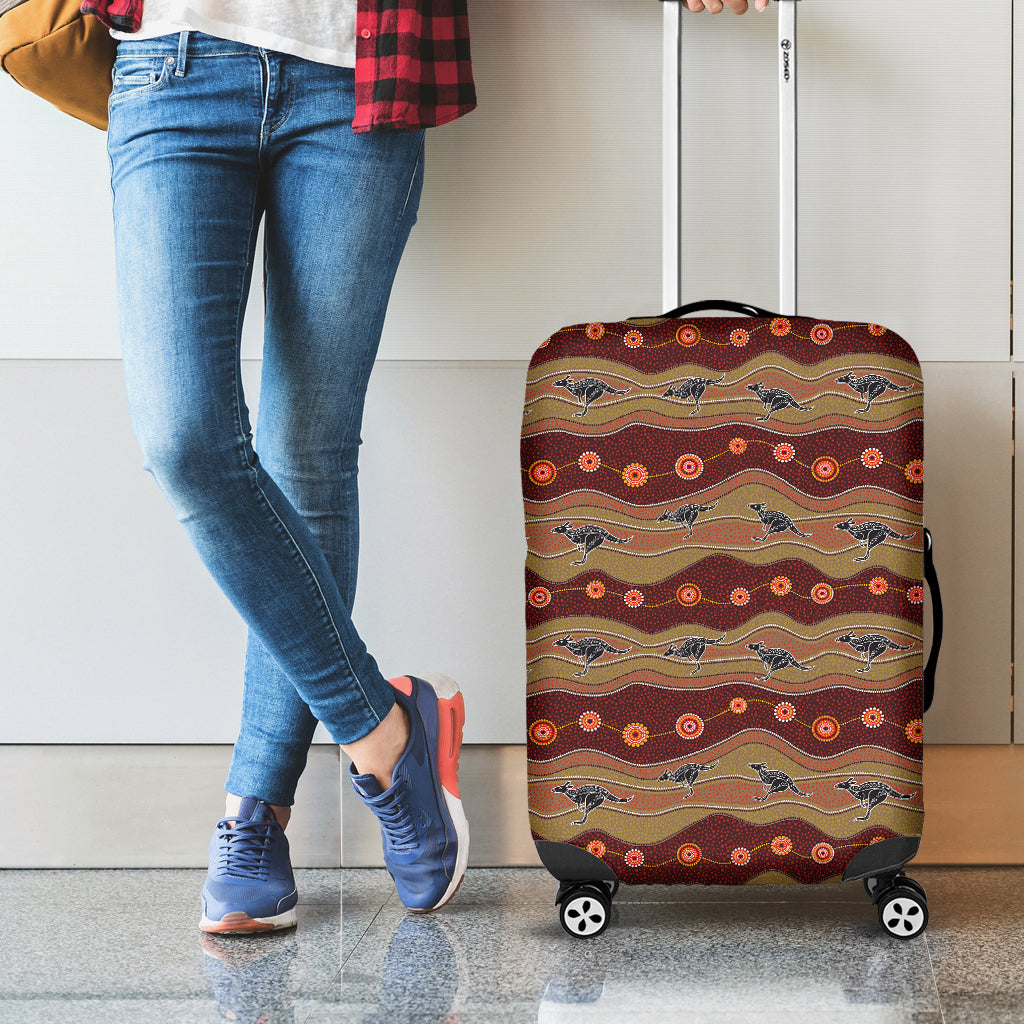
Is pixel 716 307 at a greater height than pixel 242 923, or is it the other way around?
pixel 716 307

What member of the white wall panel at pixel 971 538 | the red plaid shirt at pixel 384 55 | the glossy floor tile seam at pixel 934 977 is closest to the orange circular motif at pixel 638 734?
the glossy floor tile seam at pixel 934 977

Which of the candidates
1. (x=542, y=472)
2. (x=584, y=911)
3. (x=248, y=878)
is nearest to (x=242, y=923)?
(x=248, y=878)

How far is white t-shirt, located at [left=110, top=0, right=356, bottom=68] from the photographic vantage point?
0.98m

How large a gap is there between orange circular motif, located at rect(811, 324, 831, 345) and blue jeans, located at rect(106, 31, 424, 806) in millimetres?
437

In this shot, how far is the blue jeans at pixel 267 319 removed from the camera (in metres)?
0.97

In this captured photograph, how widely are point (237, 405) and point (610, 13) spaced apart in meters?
0.70

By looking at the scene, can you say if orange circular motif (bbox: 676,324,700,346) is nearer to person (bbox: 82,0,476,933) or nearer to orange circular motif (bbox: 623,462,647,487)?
orange circular motif (bbox: 623,462,647,487)

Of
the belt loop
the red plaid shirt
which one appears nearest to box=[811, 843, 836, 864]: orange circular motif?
the red plaid shirt

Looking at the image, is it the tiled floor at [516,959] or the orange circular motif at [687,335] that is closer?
the tiled floor at [516,959]

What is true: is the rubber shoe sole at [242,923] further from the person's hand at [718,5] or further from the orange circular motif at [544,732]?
the person's hand at [718,5]

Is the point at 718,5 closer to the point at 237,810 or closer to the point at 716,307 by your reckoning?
the point at 716,307

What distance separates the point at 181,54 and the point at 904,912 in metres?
1.08

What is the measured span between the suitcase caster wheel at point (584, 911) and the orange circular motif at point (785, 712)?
0.25 metres

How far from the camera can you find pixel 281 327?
3.59 feet
